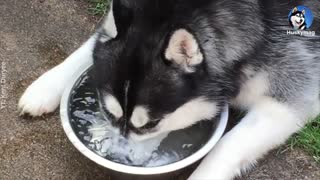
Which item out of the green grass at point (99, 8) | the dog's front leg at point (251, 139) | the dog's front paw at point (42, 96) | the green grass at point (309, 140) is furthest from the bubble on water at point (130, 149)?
the green grass at point (99, 8)

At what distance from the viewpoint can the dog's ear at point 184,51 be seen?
1.57 meters

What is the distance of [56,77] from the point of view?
2.27 m

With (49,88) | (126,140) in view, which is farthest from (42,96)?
(126,140)

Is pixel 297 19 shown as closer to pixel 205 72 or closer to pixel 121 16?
pixel 205 72

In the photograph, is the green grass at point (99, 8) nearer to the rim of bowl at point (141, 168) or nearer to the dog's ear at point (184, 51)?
the rim of bowl at point (141, 168)

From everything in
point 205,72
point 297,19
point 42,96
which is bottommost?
point 42,96

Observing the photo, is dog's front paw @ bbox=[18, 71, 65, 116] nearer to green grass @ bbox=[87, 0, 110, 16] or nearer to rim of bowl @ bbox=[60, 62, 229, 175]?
rim of bowl @ bbox=[60, 62, 229, 175]

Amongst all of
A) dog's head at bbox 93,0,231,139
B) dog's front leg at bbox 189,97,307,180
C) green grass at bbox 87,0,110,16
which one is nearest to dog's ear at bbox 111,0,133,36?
dog's head at bbox 93,0,231,139

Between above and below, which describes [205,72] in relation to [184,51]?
below

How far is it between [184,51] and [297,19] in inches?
24.3

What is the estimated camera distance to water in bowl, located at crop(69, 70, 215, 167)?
6.28ft

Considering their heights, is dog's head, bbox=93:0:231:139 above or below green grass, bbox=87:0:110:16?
above

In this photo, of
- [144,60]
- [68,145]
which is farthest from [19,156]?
[144,60]

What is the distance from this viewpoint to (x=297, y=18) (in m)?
2.07
